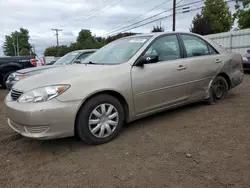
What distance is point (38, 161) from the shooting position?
2.96 meters

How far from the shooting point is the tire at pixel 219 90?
15.7 ft

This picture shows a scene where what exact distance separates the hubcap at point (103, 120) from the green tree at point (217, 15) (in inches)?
1199

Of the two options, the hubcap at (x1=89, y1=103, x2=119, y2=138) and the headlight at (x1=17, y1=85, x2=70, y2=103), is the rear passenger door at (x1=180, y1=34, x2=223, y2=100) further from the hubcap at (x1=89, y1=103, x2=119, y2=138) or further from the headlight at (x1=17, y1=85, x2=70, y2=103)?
the headlight at (x1=17, y1=85, x2=70, y2=103)

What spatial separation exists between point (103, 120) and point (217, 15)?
1267 inches

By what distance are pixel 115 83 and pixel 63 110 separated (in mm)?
802

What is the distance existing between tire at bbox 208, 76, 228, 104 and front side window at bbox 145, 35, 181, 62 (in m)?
1.14

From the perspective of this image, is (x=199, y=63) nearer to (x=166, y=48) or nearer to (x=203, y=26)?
(x=166, y=48)

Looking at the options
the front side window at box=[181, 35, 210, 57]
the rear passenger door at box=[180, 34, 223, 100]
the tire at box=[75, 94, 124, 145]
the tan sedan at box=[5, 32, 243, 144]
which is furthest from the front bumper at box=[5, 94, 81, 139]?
the front side window at box=[181, 35, 210, 57]

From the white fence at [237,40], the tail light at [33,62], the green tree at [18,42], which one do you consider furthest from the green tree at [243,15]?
the green tree at [18,42]

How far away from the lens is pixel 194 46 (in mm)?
4500

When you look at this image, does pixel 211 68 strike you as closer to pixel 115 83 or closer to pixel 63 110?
pixel 115 83

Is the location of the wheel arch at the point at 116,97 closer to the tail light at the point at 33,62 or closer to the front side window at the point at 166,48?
the front side window at the point at 166,48

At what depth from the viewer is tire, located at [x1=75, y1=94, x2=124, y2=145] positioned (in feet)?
10.2

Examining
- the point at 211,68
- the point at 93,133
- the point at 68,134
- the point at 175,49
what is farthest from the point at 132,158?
the point at 211,68
